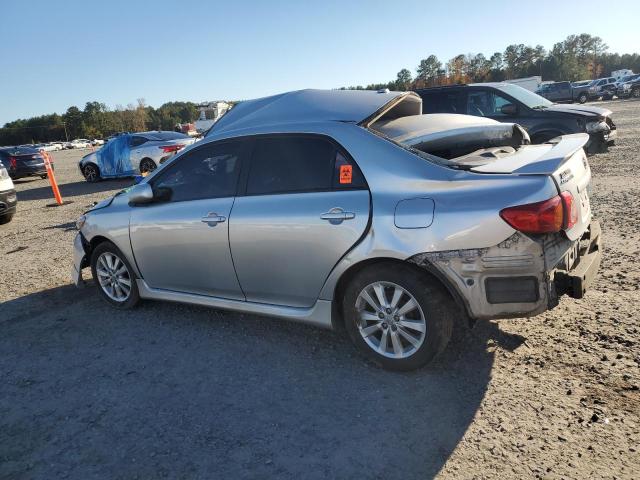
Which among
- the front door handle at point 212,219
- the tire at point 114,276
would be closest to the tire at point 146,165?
the tire at point 114,276

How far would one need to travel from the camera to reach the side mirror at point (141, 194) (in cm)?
436

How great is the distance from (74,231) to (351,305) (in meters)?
7.26

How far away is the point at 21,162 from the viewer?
19.5m

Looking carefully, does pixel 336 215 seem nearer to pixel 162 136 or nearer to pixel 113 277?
pixel 113 277

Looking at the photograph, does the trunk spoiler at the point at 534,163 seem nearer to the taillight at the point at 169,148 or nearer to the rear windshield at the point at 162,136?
the taillight at the point at 169,148

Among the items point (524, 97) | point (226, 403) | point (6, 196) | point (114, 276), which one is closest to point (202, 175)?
point (114, 276)

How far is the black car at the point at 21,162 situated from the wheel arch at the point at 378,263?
65.8 ft

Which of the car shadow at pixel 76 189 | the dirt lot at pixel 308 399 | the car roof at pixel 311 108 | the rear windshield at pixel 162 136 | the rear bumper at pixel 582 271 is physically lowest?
the dirt lot at pixel 308 399

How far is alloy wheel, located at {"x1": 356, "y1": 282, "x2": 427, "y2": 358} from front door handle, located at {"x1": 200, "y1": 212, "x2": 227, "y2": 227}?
1307 mm

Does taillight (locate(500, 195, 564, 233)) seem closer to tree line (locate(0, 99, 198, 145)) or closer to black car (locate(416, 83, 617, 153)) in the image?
black car (locate(416, 83, 617, 153))

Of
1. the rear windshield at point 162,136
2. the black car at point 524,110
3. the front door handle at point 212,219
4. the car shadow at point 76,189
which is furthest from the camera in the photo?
the rear windshield at point 162,136

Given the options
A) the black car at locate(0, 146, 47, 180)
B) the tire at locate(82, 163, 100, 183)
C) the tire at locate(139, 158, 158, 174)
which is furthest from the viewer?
the black car at locate(0, 146, 47, 180)

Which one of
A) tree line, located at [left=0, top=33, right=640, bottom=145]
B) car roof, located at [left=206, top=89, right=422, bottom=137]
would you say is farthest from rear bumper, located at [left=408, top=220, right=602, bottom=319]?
tree line, located at [left=0, top=33, right=640, bottom=145]

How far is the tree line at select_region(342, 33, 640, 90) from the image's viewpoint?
284 feet
